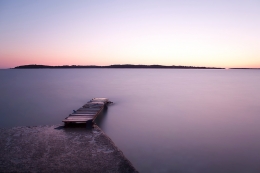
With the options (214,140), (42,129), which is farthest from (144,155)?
(42,129)

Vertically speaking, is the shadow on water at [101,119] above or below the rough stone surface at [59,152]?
below

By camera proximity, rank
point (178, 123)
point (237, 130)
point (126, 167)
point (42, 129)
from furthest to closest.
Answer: point (178, 123) → point (237, 130) → point (42, 129) → point (126, 167)

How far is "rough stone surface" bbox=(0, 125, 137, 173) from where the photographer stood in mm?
5898

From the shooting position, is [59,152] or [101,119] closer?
[59,152]

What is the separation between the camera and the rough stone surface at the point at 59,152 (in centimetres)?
590

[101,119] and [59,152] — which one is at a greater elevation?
[59,152]

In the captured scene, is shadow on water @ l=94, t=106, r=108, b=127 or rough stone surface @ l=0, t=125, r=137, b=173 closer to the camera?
rough stone surface @ l=0, t=125, r=137, b=173

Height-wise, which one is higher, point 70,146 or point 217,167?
point 70,146

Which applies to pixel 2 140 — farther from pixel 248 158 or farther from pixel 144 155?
pixel 248 158

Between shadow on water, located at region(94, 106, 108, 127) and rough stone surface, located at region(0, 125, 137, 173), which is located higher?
rough stone surface, located at region(0, 125, 137, 173)

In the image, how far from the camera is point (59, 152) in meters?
6.80

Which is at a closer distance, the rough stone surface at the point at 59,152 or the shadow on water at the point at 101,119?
the rough stone surface at the point at 59,152

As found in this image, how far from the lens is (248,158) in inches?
318

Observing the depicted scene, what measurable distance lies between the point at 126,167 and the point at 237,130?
849cm
